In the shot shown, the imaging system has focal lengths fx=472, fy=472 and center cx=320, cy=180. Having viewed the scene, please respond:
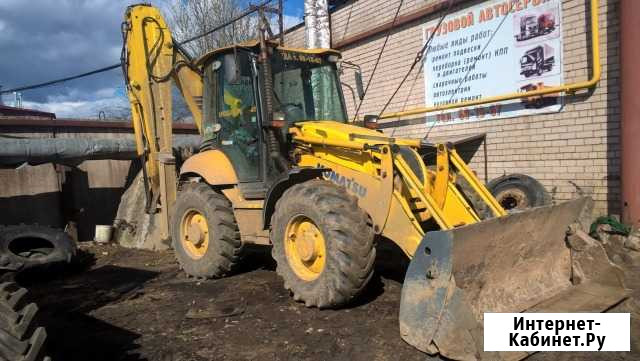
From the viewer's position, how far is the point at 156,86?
7.21 meters

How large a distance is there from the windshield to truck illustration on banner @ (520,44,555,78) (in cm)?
295

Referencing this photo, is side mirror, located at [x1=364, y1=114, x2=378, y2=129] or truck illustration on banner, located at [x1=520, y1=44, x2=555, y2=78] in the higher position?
truck illustration on banner, located at [x1=520, y1=44, x2=555, y2=78]

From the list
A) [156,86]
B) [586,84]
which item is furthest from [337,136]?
[156,86]

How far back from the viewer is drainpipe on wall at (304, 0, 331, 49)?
10219mm

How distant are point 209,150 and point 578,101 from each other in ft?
16.5

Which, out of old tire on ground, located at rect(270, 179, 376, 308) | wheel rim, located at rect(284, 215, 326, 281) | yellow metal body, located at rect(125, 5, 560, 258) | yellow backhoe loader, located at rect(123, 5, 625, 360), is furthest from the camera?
wheel rim, located at rect(284, 215, 326, 281)

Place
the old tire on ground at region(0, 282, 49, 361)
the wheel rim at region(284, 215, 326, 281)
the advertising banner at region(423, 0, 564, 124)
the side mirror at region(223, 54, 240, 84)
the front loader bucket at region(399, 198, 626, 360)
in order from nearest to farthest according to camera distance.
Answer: the old tire on ground at region(0, 282, 49, 361) < the front loader bucket at region(399, 198, 626, 360) < the wheel rim at region(284, 215, 326, 281) < the side mirror at region(223, 54, 240, 84) < the advertising banner at region(423, 0, 564, 124)

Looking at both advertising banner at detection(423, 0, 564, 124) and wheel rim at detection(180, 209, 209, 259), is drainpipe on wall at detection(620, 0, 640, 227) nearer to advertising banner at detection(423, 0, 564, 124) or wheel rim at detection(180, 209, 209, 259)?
advertising banner at detection(423, 0, 564, 124)

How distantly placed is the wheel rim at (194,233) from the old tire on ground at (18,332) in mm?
3429

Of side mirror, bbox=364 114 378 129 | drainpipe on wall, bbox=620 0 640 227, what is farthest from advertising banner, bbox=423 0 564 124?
side mirror, bbox=364 114 378 129

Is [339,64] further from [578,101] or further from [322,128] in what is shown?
[578,101]

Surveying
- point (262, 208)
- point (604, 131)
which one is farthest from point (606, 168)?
point (262, 208)

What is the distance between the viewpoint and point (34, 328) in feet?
8.13

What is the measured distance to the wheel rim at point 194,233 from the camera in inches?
239
